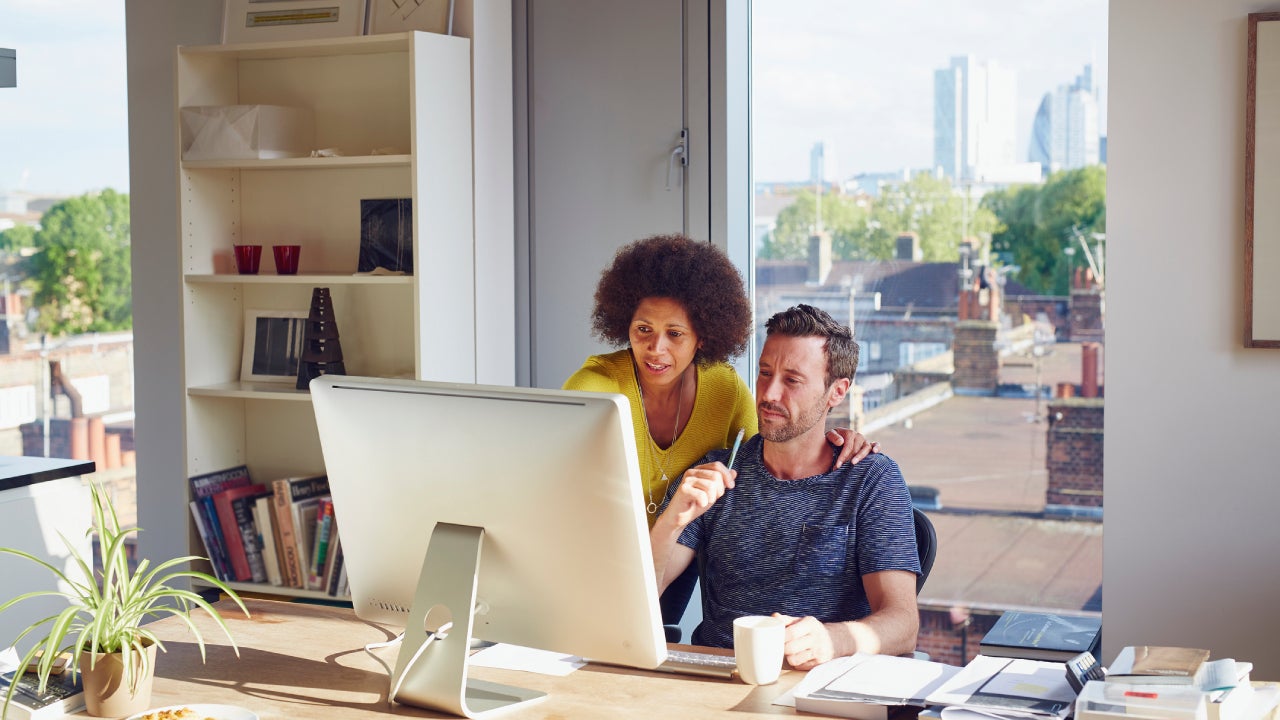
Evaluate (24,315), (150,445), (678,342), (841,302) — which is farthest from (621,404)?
(24,315)

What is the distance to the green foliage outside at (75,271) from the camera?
6.30 m

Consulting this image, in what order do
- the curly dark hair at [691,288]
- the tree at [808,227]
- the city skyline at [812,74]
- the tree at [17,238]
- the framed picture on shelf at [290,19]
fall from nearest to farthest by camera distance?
the curly dark hair at [691,288] → the framed picture on shelf at [290,19] → the city skyline at [812,74] → the tree at [808,227] → the tree at [17,238]

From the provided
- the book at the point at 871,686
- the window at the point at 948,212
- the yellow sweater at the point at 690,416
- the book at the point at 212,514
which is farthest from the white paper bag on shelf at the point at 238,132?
the book at the point at 871,686

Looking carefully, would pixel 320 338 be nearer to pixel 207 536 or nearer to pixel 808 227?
pixel 207 536

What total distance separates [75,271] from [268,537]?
4.55 meters

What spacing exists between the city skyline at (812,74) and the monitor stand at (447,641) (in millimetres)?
2044

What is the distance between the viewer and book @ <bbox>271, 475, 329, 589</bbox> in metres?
3.23

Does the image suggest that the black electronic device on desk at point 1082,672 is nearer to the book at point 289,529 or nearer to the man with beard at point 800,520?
the man with beard at point 800,520

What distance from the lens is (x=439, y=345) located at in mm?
3010

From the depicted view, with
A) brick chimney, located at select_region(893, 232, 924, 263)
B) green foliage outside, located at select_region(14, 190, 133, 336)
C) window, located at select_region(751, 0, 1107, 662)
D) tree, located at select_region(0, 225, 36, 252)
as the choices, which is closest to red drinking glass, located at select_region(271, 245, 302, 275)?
window, located at select_region(751, 0, 1107, 662)

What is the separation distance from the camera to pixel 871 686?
5.09 feet

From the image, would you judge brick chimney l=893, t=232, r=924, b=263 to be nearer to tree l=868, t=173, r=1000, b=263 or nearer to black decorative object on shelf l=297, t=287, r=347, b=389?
tree l=868, t=173, r=1000, b=263

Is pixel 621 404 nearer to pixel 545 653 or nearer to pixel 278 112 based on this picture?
pixel 545 653

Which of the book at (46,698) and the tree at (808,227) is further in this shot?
the tree at (808,227)
